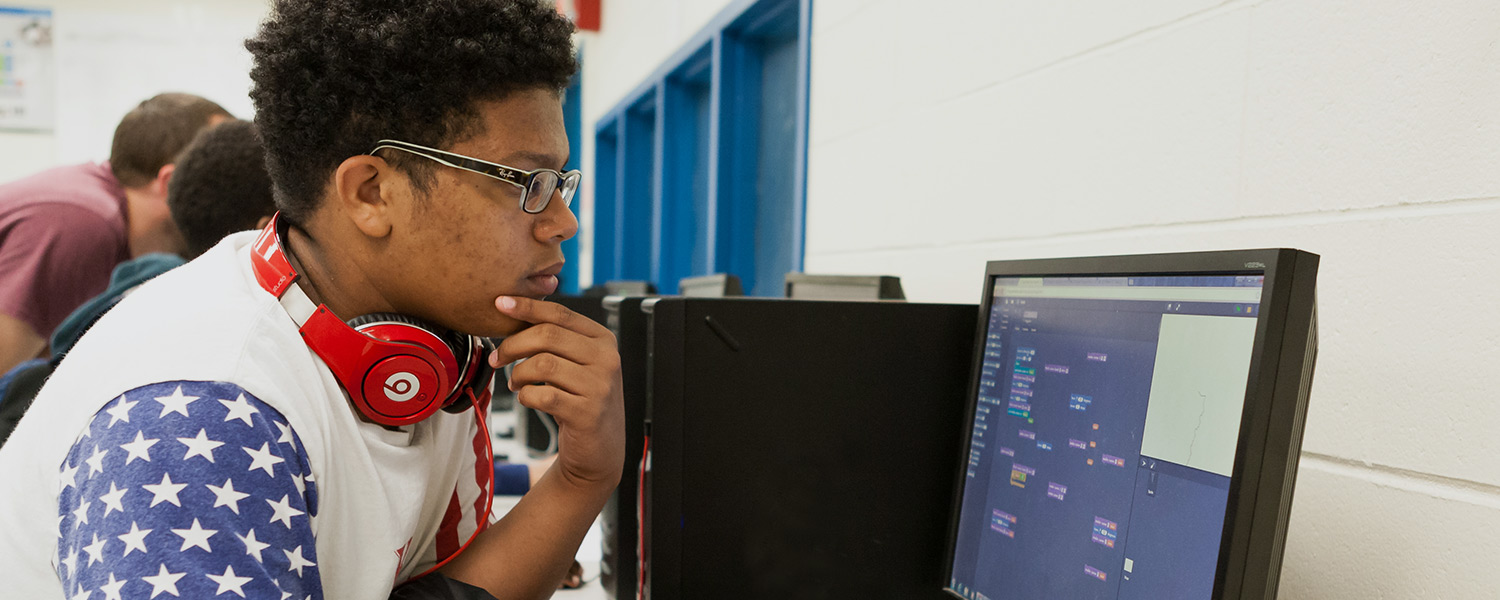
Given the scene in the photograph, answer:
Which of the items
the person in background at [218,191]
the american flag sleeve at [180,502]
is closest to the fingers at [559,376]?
the american flag sleeve at [180,502]

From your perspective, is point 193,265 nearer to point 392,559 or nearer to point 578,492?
point 392,559

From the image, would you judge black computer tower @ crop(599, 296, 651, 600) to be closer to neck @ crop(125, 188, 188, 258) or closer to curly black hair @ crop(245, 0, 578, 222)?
curly black hair @ crop(245, 0, 578, 222)

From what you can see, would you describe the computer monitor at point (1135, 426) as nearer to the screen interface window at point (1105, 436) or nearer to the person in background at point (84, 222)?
the screen interface window at point (1105, 436)

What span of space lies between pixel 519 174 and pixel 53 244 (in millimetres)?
1605

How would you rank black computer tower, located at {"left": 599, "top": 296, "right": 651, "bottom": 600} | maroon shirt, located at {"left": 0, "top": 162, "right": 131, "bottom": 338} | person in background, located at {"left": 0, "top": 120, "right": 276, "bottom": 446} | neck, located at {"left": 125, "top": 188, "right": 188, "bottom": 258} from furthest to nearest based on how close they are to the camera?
neck, located at {"left": 125, "top": 188, "right": 188, "bottom": 258}
maroon shirt, located at {"left": 0, "top": 162, "right": 131, "bottom": 338}
person in background, located at {"left": 0, "top": 120, "right": 276, "bottom": 446}
black computer tower, located at {"left": 599, "top": 296, "right": 651, "bottom": 600}

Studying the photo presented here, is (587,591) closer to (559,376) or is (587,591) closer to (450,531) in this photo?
(450,531)

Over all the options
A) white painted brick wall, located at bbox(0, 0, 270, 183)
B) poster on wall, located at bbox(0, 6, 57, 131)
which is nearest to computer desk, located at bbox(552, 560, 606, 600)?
white painted brick wall, located at bbox(0, 0, 270, 183)

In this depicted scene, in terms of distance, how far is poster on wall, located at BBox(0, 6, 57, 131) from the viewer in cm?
557

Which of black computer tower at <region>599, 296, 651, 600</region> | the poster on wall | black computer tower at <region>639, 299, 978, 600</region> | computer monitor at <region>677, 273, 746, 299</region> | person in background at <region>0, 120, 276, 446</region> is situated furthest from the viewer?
the poster on wall

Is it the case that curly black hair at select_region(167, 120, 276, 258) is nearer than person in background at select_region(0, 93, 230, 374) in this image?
Yes

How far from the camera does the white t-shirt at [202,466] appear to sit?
56 cm

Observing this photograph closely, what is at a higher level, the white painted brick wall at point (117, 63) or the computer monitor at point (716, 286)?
the white painted brick wall at point (117, 63)

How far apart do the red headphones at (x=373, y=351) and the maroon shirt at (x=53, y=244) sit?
4.66 feet

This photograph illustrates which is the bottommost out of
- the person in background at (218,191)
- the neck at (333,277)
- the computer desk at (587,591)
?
the computer desk at (587,591)
